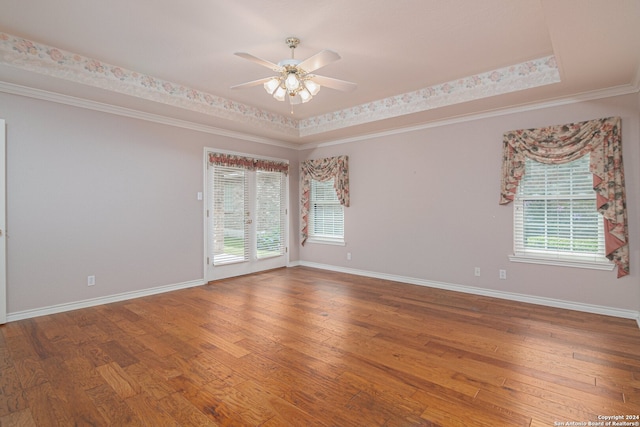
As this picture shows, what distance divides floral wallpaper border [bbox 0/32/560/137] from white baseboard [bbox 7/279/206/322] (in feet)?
8.30

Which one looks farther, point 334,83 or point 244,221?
point 244,221

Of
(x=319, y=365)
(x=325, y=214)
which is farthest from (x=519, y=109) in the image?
(x=319, y=365)

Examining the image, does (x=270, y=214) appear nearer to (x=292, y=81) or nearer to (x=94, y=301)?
(x=94, y=301)

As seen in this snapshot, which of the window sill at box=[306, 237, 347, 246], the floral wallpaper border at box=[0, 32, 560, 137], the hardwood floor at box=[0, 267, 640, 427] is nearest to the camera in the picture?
the hardwood floor at box=[0, 267, 640, 427]

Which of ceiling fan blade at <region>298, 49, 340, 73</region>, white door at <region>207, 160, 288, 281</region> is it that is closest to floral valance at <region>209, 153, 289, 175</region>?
white door at <region>207, 160, 288, 281</region>

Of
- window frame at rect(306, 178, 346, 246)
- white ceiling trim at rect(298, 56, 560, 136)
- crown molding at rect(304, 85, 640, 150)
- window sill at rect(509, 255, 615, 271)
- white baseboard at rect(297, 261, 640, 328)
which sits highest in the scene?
white ceiling trim at rect(298, 56, 560, 136)

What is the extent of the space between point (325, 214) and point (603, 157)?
4.14 m

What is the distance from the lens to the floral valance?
5164mm

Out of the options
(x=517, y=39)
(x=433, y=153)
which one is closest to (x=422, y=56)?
(x=517, y=39)

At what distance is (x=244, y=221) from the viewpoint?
5.64m

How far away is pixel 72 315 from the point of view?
3633 mm

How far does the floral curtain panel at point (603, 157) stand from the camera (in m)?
3.43

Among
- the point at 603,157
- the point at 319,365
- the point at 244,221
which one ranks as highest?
the point at 603,157

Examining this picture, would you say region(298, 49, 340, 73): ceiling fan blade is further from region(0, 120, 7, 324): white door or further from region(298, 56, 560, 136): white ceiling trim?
region(0, 120, 7, 324): white door
